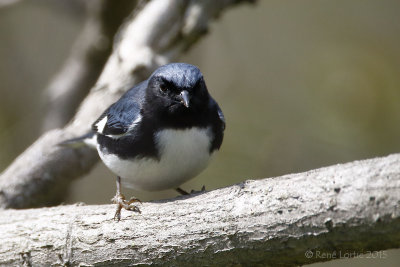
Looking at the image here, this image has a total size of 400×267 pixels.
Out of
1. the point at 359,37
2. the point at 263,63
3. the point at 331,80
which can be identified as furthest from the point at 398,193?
the point at 263,63

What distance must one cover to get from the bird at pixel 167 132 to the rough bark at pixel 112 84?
0.99 m

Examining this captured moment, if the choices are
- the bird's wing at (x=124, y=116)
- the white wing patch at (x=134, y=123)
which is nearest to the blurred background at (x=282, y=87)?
the bird's wing at (x=124, y=116)

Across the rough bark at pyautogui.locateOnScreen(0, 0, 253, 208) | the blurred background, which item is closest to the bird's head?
the rough bark at pyautogui.locateOnScreen(0, 0, 253, 208)

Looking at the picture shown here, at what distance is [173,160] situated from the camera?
3.33 meters

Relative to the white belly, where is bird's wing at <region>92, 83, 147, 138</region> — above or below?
above

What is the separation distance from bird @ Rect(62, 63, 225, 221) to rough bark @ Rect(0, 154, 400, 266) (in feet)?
0.86

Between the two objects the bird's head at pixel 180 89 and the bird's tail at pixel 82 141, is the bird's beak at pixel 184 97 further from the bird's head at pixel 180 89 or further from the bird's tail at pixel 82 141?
the bird's tail at pixel 82 141

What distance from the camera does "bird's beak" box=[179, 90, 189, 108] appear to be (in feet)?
10.4

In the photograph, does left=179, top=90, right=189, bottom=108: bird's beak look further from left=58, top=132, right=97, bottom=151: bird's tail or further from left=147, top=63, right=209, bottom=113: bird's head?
left=58, top=132, right=97, bottom=151: bird's tail

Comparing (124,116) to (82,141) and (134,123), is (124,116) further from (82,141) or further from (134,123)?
(82,141)

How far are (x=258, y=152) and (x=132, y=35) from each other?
188 centimetres

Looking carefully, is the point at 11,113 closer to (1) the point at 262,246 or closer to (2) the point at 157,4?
(2) the point at 157,4

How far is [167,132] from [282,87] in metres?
3.63

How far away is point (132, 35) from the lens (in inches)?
185
